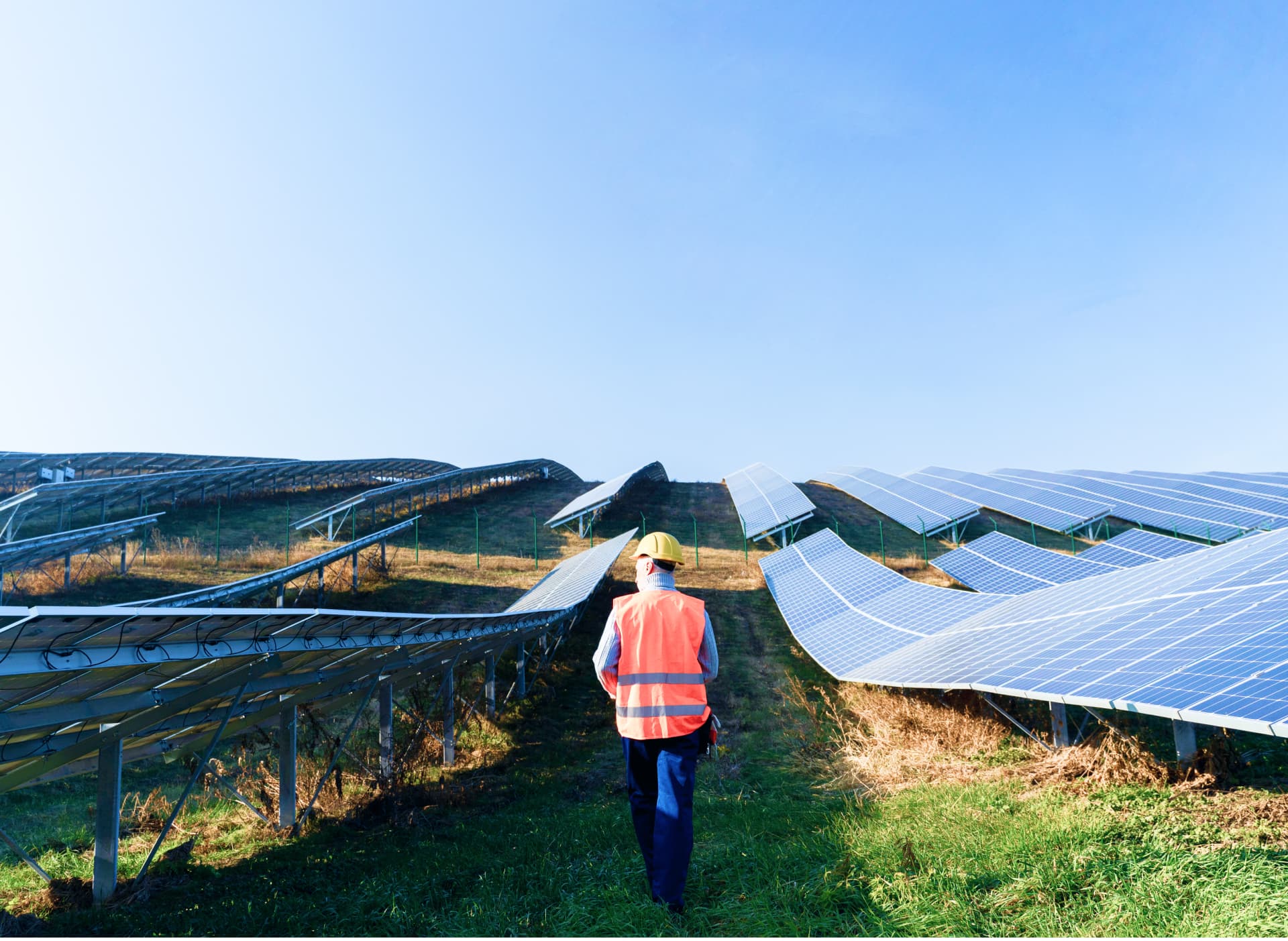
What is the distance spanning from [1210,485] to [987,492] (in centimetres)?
1050

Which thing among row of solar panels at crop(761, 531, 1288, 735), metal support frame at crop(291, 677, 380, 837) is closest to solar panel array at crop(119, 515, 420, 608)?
metal support frame at crop(291, 677, 380, 837)

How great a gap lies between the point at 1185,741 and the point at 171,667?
8957 millimetres

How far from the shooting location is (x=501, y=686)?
15.2 m

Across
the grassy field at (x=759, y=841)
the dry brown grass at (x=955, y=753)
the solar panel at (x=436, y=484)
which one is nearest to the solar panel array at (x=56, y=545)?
the solar panel at (x=436, y=484)

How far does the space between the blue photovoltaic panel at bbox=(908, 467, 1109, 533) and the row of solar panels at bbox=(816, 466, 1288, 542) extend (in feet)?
0.12

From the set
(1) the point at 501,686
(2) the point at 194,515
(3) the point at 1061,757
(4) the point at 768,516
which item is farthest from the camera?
(2) the point at 194,515

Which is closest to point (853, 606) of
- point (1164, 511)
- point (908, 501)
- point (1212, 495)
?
point (908, 501)

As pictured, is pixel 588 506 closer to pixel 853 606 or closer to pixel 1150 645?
pixel 853 606

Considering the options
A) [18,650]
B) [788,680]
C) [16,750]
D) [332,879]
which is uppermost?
[18,650]

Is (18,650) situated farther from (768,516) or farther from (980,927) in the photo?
(768,516)

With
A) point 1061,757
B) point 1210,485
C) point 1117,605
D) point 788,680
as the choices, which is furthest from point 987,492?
point 1061,757

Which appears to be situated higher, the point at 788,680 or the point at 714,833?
the point at 714,833

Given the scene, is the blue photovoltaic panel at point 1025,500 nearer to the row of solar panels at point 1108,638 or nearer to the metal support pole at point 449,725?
the row of solar panels at point 1108,638

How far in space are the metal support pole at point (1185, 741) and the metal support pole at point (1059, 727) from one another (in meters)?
1.29
